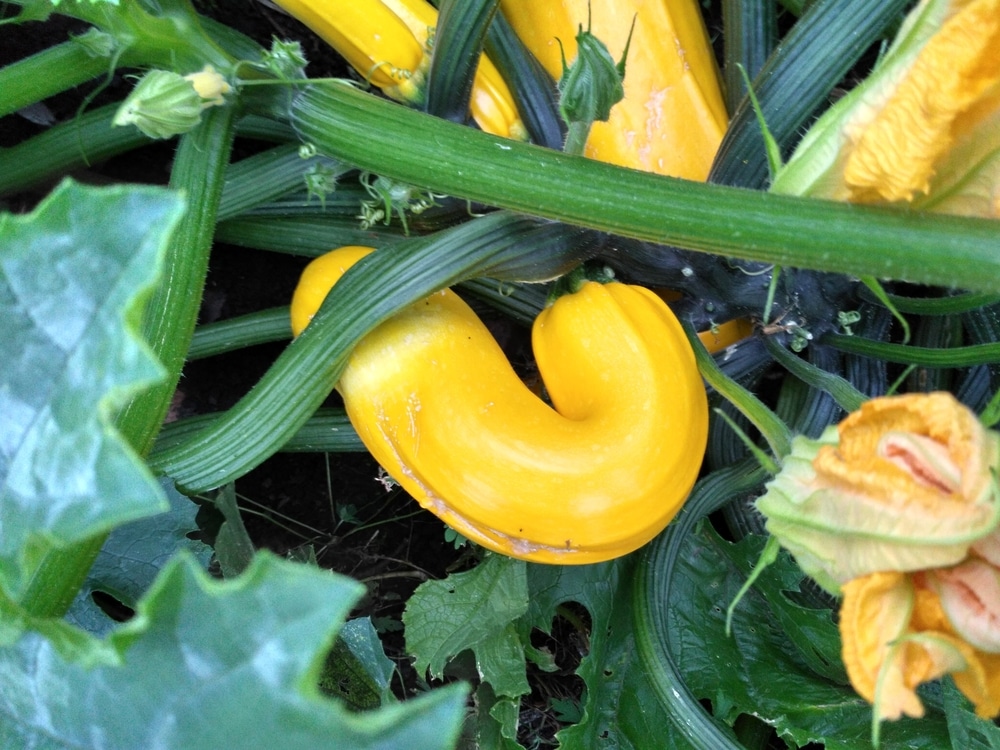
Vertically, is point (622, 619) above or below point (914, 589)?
below

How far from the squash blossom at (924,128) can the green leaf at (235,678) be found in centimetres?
71

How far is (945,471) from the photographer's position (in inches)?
36.0

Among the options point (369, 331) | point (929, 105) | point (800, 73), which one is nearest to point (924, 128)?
point (929, 105)

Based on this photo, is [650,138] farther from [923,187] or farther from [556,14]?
[923,187]

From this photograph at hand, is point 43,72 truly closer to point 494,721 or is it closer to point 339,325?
point 339,325

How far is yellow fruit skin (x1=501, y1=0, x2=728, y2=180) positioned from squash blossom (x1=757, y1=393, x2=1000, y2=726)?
2.58 ft

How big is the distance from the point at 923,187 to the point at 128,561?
4.40 ft

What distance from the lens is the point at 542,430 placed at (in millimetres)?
1472

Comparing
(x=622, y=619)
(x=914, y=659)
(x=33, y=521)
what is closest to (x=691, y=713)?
(x=622, y=619)

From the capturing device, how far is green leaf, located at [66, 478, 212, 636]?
5.16 ft

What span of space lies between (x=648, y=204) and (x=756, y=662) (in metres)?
0.95

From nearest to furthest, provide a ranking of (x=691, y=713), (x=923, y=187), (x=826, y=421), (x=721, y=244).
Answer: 1. (x=923, y=187)
2. (x=721, y=244)
3. (x=691, y=713)
4. (x=826, y=421)

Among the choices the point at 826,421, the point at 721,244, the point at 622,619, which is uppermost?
the point at 721,244

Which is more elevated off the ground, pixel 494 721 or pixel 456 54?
pixel 456 54
